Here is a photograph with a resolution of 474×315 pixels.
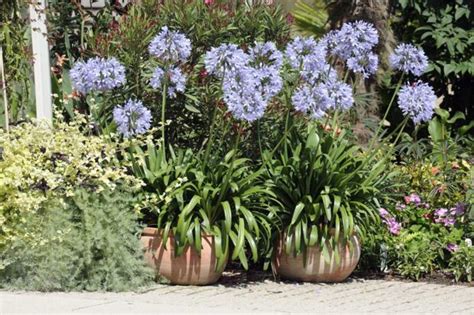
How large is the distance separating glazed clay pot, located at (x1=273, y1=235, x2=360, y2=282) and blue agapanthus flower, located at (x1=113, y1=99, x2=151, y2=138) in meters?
1.38

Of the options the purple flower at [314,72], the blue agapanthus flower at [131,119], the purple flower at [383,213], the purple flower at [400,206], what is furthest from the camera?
the purple flower at [400,206]

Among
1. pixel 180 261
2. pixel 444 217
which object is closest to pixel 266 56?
pixel 180 261

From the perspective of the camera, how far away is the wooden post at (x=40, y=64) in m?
8.75

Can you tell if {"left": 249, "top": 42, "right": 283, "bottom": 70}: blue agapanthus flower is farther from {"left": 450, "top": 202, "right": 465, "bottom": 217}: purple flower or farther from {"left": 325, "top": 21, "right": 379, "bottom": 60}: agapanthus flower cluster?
{"left": 450, "top": 202, "right": 465, "bottom": 217}: purple flower

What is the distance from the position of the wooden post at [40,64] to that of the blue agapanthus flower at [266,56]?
2174 millimetres

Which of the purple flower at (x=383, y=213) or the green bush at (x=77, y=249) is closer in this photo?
the green bush at (x=77, y=249)

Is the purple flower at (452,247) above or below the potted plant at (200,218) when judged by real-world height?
below

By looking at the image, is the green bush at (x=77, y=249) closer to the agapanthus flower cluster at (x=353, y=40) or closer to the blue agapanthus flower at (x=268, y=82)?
the blue agapanthus flower at (x=268, y=82)

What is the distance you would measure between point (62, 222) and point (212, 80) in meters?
1.96

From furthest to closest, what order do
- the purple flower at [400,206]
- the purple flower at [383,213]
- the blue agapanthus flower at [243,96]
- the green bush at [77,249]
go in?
the purple flower at [400,206], the purple flower at [383,213], the blue agapanthus flower at [243,96], the green bush at [77,249]

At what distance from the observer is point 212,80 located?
8.16m

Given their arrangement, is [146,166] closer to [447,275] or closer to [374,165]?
[374,165]

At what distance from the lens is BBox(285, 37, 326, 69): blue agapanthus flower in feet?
24.3

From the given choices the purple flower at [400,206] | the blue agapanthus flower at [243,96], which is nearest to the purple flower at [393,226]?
the purple flower at [400,206]
